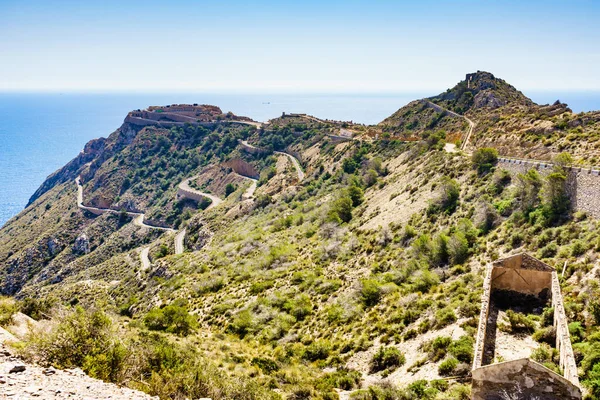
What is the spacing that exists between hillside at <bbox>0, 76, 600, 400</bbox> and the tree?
0.90ft

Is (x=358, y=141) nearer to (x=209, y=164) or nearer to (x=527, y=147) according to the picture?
(x=527, y=147)

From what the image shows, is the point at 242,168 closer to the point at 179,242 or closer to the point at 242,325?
the point at 179,242

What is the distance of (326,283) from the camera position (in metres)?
27.4

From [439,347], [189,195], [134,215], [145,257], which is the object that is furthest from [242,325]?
[134,215]

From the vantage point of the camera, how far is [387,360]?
17.0m

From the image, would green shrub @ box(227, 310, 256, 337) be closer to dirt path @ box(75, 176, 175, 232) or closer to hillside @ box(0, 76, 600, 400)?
hillside @ box(0, 76, 600, 400)

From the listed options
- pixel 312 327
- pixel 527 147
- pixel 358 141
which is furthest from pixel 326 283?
pixel 358 141

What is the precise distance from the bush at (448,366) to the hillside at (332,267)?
0.21 feet

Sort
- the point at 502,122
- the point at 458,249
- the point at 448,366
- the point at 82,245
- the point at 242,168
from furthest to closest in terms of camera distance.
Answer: the point at 242,168 → the point at 82,245 → the point at 502,122 → the point at 458,249 → the point at 448,366

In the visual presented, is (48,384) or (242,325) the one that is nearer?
(48,384)

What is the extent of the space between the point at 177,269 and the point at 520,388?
111ft

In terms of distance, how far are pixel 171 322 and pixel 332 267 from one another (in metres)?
11.9

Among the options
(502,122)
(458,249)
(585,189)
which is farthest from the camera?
(502,122)

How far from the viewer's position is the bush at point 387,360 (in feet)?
54.5
